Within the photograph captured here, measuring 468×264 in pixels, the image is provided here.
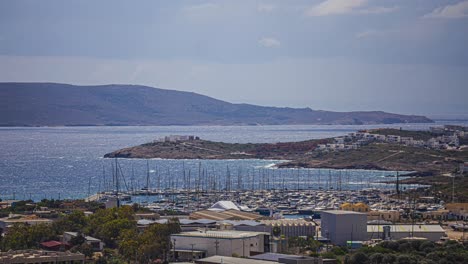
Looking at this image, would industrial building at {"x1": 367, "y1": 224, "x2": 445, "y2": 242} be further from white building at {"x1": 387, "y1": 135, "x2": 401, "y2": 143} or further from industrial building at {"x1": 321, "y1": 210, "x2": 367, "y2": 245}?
white building at {"x1": 387, "y1": 135, "x2": 401, "y2": 143}

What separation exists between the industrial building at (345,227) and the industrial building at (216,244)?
5989mm

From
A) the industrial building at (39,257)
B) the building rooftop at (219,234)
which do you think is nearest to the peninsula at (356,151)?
the building rooftop at (219,234)

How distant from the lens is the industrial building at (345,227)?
129 ft

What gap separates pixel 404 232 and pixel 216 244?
406 inches

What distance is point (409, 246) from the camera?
1352 inches

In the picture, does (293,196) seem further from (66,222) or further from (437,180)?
(66,222)

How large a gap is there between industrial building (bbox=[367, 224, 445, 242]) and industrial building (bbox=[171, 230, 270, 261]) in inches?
284

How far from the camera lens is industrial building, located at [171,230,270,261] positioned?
32.0 metres

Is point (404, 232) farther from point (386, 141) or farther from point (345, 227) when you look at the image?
point (386, 141)

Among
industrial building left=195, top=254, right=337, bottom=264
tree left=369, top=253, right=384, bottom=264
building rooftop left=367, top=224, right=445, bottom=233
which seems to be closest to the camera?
industrial building left=195, top=254, right=337, bottom=264

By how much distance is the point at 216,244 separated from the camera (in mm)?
32188

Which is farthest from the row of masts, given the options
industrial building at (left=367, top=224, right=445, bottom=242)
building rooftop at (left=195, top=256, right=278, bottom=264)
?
building rooftop at (left=195, top=256, right=278, bottom=264)

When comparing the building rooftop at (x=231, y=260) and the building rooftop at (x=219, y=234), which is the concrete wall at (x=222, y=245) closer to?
the building rooftop at (x=219, y=234)

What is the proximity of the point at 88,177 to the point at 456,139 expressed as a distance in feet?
139
